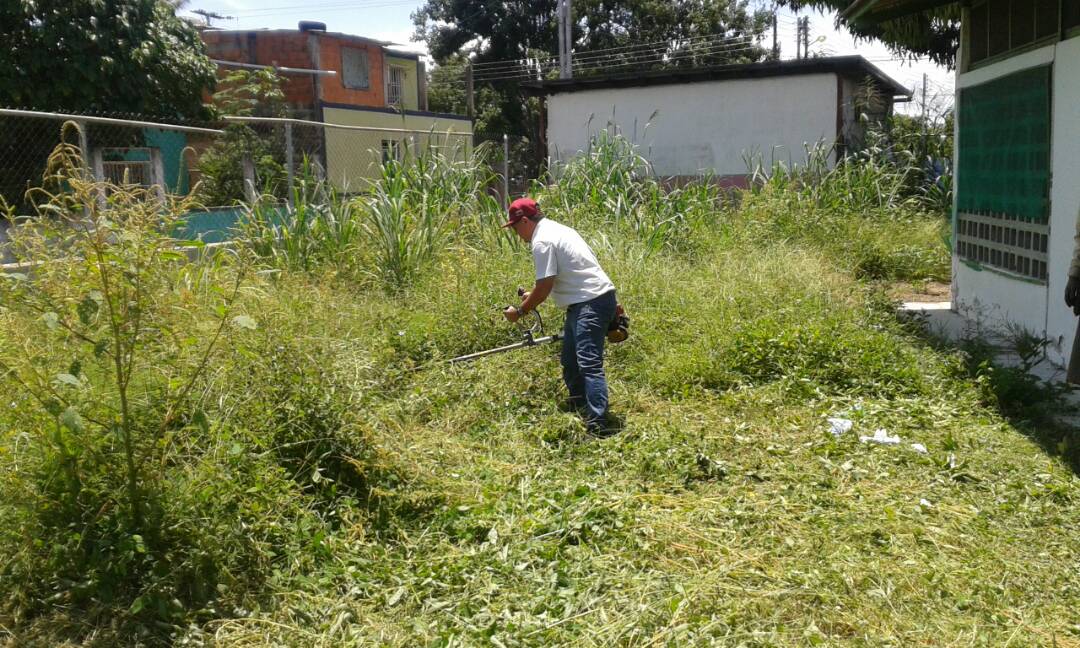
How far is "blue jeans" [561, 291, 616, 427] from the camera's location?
638 cm

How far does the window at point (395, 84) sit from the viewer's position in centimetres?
3516

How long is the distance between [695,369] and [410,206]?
4.04 meters

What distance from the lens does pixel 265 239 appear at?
9164 millimetres

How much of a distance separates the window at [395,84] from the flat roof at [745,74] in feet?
47.6

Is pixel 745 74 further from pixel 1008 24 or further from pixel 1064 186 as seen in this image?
pixel 1064 186

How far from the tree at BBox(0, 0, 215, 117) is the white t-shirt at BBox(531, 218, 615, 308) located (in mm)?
14448

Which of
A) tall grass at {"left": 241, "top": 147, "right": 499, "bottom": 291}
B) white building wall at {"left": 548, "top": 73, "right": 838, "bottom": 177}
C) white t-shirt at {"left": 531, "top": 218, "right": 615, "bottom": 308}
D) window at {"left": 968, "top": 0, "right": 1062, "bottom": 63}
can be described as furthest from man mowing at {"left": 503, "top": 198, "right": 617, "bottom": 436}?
white building wall at {"left": 548, "top": 73, "right": 838, "bottom": 177}

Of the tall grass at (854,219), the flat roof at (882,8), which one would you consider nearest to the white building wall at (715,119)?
the tall grass at (854,219)

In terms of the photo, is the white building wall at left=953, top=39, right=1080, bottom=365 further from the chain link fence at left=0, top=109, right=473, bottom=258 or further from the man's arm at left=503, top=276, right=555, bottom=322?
the chain link fence at left=0, top=109, right=473, bottom=258

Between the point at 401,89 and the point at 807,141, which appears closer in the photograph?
the point at 807,141

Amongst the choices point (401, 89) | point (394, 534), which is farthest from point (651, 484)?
point (401, 89)

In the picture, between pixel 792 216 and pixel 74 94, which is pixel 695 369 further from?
pixel 74 94

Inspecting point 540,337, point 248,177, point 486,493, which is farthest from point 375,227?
point 486,493

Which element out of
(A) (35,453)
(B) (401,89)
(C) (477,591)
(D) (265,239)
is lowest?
(C) (477,591)
